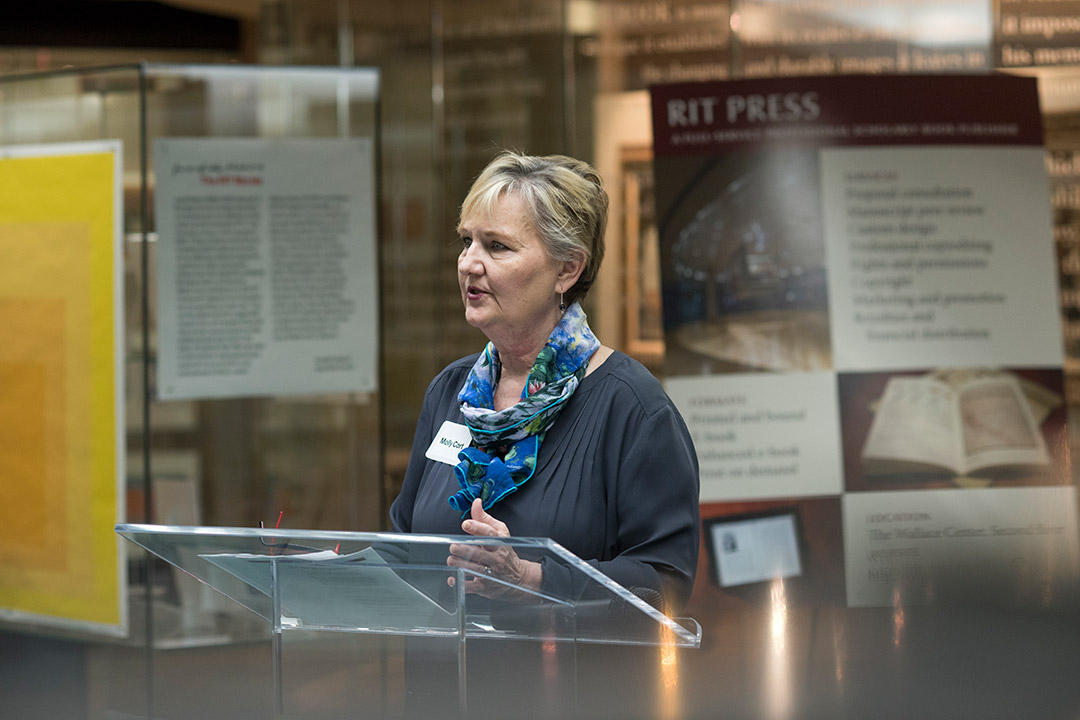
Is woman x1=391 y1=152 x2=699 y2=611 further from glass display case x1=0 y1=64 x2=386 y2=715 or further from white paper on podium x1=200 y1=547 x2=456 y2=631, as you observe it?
glass display case x1=0 y1=64 x2=386 y2=715

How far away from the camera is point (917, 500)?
12.2 feet

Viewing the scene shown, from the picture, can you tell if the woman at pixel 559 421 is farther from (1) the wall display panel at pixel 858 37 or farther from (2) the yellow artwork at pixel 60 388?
(1) the wall display panel at pixel 858 37

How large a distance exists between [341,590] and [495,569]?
226 mm

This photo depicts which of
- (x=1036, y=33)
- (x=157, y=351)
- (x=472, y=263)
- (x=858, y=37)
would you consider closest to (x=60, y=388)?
(x=157, y=351)

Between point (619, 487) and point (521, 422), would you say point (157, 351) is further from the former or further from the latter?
point (619, 487)

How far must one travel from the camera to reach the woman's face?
5.91ft

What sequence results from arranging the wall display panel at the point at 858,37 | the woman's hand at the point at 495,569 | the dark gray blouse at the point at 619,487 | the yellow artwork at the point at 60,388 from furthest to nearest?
the wall display panel at the point at 858,37 < the yellow artwork at the point at 60,388 < the dark gray blouse at the point at 619,487 < the woman's hand at the point at 495,569

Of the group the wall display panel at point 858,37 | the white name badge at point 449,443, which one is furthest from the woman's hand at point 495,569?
the wall display panel at point 858,37

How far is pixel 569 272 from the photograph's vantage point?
189cm

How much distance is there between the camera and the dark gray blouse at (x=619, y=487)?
174 cm

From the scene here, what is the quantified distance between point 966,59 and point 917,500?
2232 millimetres

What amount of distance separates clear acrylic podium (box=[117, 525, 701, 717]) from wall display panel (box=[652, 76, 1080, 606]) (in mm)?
2375

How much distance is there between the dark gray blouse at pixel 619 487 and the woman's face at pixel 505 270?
0.17 meters

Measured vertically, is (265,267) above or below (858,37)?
below
